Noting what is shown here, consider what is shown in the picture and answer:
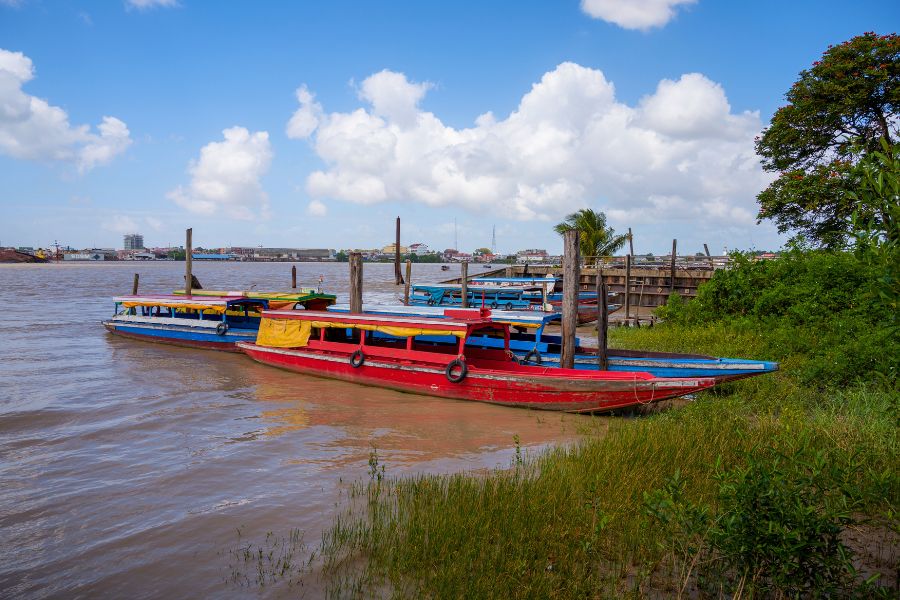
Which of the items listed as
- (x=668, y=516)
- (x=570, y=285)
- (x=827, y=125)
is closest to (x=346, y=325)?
(x=570, y=285)

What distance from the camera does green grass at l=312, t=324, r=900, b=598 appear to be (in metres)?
4.44

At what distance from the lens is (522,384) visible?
36.8ft

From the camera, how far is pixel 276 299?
59.5 feet

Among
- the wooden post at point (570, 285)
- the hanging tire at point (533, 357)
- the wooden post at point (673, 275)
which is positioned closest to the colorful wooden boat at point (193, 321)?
the hanging tire at point (533, 357)

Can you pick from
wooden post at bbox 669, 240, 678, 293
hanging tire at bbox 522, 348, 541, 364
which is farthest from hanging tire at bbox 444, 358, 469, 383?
wooden post at bbox 669, 240, 678, 293

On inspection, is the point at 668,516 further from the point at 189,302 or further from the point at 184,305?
the point at 184,305

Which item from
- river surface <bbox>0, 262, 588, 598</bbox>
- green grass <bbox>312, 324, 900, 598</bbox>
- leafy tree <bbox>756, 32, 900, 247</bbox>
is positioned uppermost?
leafy tree <bbox>756, 32, 900, 247</bbox>

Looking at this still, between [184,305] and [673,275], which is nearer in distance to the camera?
[184,305]

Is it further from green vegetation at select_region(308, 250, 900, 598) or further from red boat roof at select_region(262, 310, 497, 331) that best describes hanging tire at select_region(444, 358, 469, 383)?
green vegetation at select_region(308, 250, 900, 598)

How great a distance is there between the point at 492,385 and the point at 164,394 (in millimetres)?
7317

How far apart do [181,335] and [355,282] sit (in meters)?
7.07

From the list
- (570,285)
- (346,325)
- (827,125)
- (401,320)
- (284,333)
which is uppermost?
(827,125)

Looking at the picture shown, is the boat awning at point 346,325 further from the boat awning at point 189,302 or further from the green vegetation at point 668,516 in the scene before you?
the green vegetation at point 668,516

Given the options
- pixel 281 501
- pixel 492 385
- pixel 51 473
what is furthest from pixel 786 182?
pixel 51 473
